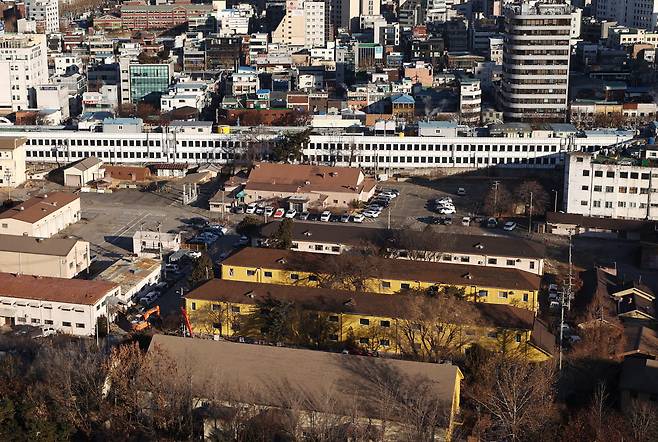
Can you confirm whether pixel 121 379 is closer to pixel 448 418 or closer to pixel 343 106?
pixel 448 418

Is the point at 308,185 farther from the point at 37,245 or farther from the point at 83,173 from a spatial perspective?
the point at 37,245

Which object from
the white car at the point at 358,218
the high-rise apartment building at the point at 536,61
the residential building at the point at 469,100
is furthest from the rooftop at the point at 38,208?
the residential building at the point at 469,100

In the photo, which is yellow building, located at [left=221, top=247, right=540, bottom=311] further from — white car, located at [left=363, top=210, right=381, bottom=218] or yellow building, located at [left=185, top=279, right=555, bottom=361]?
white car, located at [left=363, top=210, right=381, bottom=218]

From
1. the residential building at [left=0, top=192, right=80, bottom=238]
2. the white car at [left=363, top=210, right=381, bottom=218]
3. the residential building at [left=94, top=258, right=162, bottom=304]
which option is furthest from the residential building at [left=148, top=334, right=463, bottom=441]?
the white car at [left=363, top=210, right=381, bottom=218]

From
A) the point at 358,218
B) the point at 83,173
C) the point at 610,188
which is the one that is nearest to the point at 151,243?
the point at 358,218

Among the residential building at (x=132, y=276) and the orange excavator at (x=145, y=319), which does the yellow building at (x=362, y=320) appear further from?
the residential building at (x=132, y=276)

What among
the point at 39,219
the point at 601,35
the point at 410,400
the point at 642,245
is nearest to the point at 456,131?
the point at 642,245
